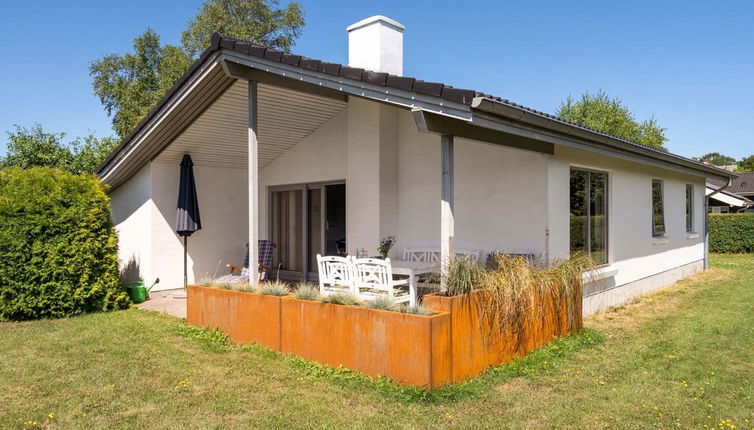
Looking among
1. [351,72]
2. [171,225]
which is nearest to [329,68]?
[351,72]

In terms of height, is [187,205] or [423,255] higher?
[187,205]

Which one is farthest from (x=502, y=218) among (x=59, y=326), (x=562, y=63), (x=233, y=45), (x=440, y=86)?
(x=562, y=63)

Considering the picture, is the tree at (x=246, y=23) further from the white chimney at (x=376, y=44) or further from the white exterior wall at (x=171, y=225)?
the white chimney at (x=376, y=44)

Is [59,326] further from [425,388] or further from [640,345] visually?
[640,345]

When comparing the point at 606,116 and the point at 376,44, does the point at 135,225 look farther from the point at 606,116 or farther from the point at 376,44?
the point at 606,116

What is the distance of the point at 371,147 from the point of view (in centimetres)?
880

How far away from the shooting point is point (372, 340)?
5.02 m

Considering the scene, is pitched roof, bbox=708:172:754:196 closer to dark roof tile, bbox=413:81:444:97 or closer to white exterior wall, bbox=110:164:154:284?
white exterior wall, bbox=110:164:154:284

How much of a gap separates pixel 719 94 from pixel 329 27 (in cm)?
1931

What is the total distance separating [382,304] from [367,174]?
4079 millimetres

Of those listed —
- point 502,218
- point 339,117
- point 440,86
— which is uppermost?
point 339,117

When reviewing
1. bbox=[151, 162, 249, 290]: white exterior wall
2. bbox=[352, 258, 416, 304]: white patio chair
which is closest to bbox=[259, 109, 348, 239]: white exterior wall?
bbox=[151, 162, 249, 290]: white exterior wall

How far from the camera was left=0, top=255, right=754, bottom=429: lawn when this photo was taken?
4.15 meters

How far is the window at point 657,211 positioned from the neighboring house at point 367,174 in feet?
0.22
